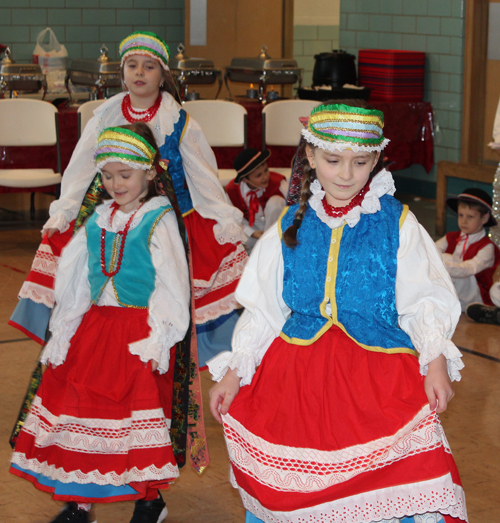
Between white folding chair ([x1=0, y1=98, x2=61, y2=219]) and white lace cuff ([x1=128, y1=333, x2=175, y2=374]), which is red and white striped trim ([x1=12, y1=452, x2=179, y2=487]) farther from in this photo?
white folding chair ([x1=0, y1=98, x2=61, y2=219])

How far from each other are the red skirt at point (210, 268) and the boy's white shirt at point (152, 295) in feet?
3.12

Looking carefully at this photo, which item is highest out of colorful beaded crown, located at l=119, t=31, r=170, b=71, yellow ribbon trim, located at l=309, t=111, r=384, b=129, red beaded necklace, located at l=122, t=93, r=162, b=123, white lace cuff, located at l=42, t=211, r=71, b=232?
colorful beaded crown, located at l=119, t=31, r=170, b=71

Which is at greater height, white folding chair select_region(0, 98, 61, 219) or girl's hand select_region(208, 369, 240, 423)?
white folding chair select_region(0, 98, 61, 219)

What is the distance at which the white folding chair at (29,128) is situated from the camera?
6.32 m

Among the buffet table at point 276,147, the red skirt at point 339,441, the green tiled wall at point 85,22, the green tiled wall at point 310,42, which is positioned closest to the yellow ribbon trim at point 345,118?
the red skirt at point 339,441

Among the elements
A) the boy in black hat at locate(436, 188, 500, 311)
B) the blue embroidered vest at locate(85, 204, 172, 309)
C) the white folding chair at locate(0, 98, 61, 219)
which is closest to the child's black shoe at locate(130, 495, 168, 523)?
the blue embroidered vest at locate(85, 204, 172, 309)

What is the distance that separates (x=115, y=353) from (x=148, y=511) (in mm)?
524

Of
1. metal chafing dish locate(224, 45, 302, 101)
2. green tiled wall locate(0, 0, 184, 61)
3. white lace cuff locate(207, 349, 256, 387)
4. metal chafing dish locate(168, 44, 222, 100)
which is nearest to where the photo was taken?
white lace cuff locate(207, 349, 256, 387)

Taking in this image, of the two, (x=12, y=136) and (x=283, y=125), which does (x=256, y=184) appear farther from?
(x=12, y=136)

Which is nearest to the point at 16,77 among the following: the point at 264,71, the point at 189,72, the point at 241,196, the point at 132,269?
the point at 189,72

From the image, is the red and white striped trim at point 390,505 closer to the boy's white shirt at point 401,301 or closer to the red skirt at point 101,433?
the boy's white shirt at point 401,301

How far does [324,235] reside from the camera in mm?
2066

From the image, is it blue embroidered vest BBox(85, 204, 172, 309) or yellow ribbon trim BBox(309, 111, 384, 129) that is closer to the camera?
yellow ribbon trim BBox(309, 111, 384, 129)

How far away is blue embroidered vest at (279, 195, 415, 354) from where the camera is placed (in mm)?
1985
